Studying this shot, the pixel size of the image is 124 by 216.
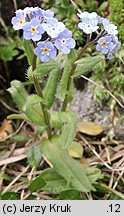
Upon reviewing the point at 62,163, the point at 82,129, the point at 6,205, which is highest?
the point at 82,129

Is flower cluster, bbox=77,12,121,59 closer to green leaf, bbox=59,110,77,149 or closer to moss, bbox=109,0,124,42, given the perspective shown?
green leaf, bbox=59,110,77,149

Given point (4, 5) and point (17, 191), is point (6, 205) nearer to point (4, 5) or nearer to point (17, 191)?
point (17, 191)

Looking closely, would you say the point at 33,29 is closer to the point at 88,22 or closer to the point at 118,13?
the point at 88,22

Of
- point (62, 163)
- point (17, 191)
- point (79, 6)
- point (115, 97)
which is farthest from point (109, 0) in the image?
point (17, 191)

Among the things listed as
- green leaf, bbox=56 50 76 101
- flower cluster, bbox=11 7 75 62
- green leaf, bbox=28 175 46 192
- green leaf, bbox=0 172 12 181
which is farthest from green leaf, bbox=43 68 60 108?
green leaf, bbox=0 172 12 181

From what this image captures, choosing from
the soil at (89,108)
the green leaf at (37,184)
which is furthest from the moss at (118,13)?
the green leaf at (37,184)

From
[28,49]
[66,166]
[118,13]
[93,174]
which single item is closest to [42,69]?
[28,49]
